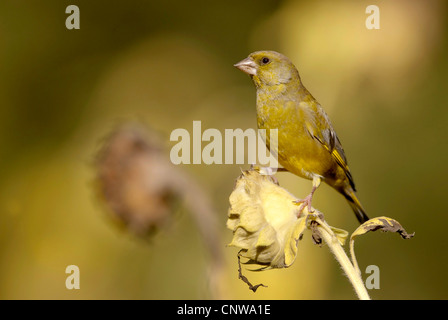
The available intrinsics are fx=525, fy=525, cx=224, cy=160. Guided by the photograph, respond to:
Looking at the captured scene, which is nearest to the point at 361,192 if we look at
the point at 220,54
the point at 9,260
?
the point at 220,54

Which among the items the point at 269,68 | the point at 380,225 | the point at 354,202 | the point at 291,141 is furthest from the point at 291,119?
the point at 380,225

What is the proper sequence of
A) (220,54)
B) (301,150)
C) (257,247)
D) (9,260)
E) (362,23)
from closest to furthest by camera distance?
(257,247) → (301,150) → (9,260) → (362,23) → (220,54)

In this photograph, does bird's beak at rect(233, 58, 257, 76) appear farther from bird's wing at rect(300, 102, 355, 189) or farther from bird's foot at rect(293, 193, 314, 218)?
bird's foot at rect(293, 193, 314, 218)

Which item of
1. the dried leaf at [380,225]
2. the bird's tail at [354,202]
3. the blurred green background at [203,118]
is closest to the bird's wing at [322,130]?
the bird's tail at [354,202]

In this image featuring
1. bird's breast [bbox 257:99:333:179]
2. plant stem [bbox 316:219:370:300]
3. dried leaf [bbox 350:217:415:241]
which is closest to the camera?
plant stem [bbox 316:219:370:300]

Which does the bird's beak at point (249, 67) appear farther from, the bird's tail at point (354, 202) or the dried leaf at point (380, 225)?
the dried leaf at point (380, 225)

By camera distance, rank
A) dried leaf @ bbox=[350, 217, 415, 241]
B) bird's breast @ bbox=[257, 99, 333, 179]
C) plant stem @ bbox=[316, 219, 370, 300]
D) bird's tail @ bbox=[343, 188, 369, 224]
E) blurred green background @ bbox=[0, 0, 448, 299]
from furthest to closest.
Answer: blurred green background @ bbox=[0, 0, 448, 299], bird's tail @ bbox=[343, 188, 369, 224], bird's breast @ bbox=[257, 99, 333, 179], dried leaf @ bbox=[350, 217, 415, 241], plant stem @ bbox=[316, 219, 370, 300]

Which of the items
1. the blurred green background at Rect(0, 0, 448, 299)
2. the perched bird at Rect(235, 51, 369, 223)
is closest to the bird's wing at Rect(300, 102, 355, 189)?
the perched bird at Rect(235, 51, 369, 223)

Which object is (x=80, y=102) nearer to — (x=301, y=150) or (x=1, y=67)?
(x=1, y=67)
